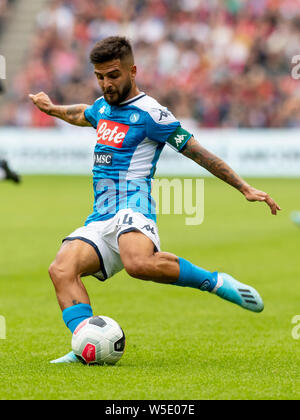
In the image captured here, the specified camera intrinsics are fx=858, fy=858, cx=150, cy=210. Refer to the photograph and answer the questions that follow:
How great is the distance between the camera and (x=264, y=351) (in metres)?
5.95

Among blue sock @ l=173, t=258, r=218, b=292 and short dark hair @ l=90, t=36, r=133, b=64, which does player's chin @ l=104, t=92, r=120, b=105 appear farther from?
blue sock @ l=173, t=258, r=218, b=292

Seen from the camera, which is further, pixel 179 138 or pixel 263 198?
pixel 179 138

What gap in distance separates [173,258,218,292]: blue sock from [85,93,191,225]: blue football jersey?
17.3 inches

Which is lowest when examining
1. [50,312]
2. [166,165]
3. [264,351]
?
[166,165]

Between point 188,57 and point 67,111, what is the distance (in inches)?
797

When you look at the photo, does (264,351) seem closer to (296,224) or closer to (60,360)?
(60,360)

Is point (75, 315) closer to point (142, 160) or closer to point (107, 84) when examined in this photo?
point (142, 160)

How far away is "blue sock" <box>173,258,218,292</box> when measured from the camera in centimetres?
570

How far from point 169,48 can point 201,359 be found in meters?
21.5

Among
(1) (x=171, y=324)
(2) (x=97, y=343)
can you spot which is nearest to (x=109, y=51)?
(2) (x=97, y=343)

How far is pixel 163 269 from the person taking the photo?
556 centimetres
